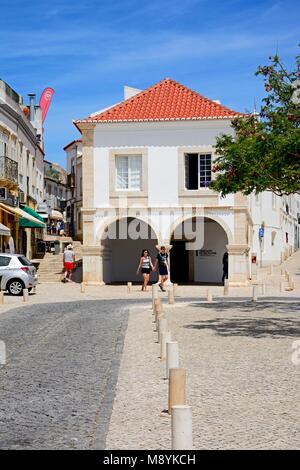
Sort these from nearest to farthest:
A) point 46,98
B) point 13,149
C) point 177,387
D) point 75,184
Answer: point 177,387 < point 13,149 < point 46,98 < point 75,184

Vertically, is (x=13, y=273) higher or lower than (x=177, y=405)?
higher

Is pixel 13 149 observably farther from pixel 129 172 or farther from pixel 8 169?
pixel 129 172

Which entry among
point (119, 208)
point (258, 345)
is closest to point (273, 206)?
point (119, 208)

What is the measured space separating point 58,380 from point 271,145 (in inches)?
288

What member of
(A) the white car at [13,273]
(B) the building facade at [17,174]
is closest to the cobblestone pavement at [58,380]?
(A) the white car at [13,273]

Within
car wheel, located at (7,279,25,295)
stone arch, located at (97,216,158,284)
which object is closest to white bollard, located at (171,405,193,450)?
car wheel, located at (7,279,25,295)

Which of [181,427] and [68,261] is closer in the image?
[181,427]

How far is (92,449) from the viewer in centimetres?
641

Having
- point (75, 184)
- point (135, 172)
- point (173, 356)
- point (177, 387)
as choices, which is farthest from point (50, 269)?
point (177, 387)

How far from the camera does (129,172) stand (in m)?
34.3

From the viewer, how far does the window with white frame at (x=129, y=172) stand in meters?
34.2

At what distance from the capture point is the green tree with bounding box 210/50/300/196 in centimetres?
1506

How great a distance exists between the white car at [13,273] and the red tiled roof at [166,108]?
928 cm
